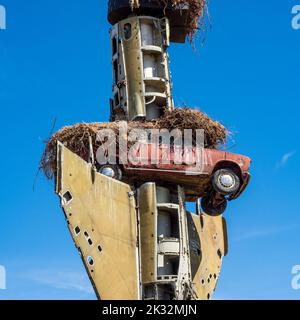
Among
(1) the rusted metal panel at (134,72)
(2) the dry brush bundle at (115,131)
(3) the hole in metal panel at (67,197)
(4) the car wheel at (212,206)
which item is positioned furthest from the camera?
(1) the rusted metal panel at (134,72)

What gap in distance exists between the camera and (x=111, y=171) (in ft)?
107

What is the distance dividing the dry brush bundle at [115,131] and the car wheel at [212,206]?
7.91ft

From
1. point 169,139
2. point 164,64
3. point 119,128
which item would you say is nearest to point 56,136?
point 119,128

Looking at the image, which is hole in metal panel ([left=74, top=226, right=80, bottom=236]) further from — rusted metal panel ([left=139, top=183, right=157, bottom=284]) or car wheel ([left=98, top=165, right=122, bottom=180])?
rusted metal panel ([left=139, top=183, right=157, bottom=284])

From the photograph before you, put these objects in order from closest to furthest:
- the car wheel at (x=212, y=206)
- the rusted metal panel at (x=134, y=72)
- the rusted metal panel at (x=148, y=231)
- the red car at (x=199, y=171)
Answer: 1. the rusted metal panel at (x=148, y=231)
2. the red car at (x=199, y=171)
3. the car wheel at (x=212, y=206)
4. the rusted metal panel at (x=134, y=72)

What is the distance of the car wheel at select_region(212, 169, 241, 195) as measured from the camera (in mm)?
33562

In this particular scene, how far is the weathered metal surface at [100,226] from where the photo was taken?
30.6 metres

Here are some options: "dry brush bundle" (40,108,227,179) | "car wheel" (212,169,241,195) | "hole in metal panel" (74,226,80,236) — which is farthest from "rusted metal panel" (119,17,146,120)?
"hole in metal panel" (74,226,80,236)

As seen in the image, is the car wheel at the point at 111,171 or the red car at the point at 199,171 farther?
the red car at the point at 199,171

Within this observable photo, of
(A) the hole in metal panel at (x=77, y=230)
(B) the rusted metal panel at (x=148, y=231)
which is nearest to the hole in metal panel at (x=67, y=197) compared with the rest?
(A) the hole in metal panel at (x=77, y=230)

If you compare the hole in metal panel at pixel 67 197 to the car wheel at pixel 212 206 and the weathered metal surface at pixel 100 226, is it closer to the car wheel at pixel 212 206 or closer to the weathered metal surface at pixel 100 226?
the weathered metal surface at pixel 100 226

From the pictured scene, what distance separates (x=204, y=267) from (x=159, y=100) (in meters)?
7.41

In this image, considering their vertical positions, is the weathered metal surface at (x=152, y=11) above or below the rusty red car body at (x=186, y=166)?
above
